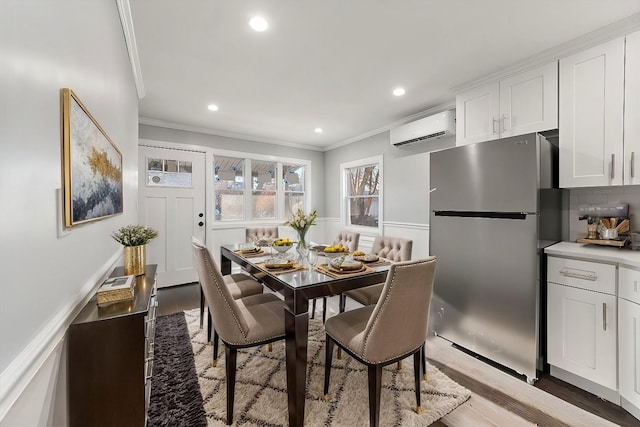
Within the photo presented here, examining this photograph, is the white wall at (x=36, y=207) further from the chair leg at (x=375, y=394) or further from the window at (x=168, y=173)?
the window at (x=168, y=173)

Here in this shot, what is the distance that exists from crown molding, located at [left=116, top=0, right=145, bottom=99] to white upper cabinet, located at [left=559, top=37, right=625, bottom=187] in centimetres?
318

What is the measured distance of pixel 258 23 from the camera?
1.89m

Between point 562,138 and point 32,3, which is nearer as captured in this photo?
point 32,3

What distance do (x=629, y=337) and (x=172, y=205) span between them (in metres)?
4.80

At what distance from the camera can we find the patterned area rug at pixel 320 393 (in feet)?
5.20

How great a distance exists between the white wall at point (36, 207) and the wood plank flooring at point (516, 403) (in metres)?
1.85

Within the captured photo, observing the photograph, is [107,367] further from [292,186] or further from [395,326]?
[292,186]

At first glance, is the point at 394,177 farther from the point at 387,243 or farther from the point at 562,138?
the point at 562,138

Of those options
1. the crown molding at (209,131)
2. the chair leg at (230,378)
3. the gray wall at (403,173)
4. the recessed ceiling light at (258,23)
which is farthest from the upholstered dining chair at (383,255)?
the crown molding at (209,131)

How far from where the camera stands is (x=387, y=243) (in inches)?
106

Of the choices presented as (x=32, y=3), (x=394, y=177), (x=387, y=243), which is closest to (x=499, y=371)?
(x=387, y=243)

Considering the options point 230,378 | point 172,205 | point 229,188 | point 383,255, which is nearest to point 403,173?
point 383,255

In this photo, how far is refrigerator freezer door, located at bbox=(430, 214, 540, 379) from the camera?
6.48 ft

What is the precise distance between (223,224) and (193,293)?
1167 millimetres
